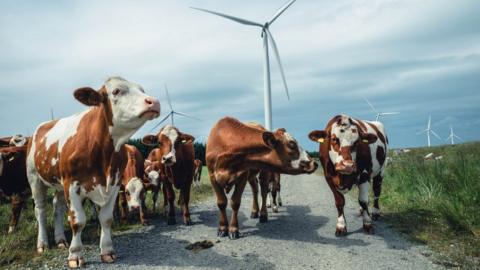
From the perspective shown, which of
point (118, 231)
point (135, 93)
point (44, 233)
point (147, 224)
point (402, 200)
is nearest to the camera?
point (135, 93)

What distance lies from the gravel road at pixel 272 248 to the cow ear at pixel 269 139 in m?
1.94

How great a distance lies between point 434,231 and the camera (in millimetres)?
7965

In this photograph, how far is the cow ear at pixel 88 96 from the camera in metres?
6.08

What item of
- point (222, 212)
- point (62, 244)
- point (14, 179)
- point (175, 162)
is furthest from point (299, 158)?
point (14, 179)

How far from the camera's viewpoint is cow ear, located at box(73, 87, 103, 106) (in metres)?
6.08

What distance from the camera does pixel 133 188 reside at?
30.0 ft

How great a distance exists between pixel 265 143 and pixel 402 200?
20.2ft

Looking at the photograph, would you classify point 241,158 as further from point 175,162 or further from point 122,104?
point 122,104

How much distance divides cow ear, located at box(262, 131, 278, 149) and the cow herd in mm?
20

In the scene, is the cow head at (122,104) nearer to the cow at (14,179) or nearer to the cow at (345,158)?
the cow at (345,158)

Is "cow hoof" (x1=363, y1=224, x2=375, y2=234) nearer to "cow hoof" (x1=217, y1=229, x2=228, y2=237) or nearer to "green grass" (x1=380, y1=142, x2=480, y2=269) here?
"green grass" (x1=380, y1=142, x2=480, y2=269)

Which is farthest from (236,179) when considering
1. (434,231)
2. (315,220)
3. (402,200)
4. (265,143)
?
(402,200)

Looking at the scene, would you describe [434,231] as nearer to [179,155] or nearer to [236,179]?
[236,179]

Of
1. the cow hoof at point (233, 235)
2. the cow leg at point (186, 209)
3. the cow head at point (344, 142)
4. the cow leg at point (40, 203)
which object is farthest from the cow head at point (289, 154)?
the cow leg at point (40, 203)
